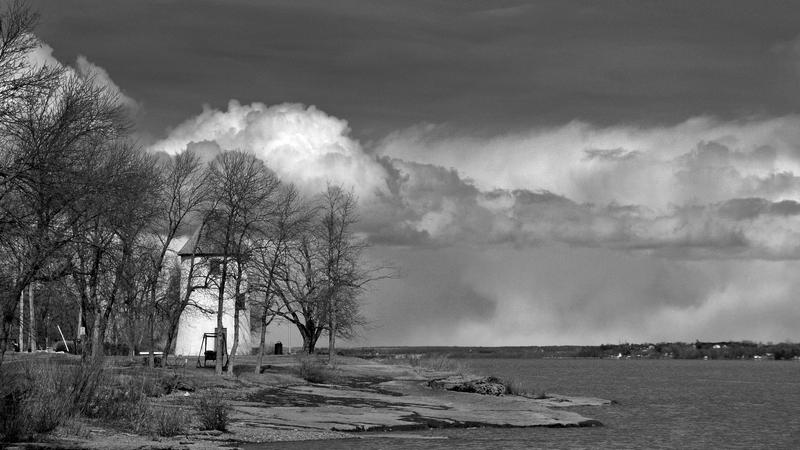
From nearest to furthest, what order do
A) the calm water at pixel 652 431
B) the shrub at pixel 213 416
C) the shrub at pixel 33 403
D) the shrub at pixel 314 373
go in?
the shrub at pixel 33 403 → the shrub at pixel 213 416 → the calm water at pixel 652 431 → the shrub at pixel 314 373

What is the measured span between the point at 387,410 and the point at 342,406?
1.85m

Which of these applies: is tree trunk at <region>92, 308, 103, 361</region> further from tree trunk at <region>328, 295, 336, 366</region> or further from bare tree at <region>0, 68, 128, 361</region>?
tree trunk at <region>328, 295, 336, 366</region>

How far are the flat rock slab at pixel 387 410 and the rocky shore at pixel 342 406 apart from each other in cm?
4

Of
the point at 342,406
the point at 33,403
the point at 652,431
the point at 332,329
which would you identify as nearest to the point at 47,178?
the point at 33,403

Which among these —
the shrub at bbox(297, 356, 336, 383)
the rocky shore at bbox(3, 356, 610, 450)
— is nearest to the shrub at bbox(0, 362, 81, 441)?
the rocky shore at bbox(3, 356, 610, 450)

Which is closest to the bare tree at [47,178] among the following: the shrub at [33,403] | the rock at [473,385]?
the shrub at [33,403]

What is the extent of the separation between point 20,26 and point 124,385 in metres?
12.1

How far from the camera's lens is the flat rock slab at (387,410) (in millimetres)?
36125

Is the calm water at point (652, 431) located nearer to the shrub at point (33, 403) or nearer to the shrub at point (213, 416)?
the shrub at point (213, 416)

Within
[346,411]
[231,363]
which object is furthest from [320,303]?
[346,411]

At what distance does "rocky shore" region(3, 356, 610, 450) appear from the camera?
99.8 feet

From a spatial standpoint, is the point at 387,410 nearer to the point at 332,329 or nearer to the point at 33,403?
the point at 33,403

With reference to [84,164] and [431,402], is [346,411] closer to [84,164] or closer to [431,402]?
[431,402]

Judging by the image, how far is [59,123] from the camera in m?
30.8
